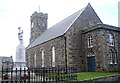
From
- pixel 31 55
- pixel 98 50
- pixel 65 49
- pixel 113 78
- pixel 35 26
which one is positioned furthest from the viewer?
pixel 35 26

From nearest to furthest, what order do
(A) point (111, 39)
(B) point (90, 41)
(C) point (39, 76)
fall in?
(C) point (39, 76), (A) point (111, 39), (B) point (90, 41)

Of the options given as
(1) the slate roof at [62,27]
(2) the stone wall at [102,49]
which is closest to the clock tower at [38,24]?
(1) the slate roof at [62,27]

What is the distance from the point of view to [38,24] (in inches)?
2344

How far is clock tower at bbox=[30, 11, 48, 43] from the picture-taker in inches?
2311

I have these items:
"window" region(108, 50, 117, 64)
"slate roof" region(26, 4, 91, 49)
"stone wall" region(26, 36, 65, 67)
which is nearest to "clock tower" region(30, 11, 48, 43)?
"stone wall" region(26, 36, 65, 67)

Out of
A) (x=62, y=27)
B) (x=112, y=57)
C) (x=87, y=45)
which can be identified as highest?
(x=62, y=27)

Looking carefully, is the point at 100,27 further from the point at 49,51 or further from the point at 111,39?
the point at 49,51

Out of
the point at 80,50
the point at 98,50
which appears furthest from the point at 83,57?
the point at 98,50

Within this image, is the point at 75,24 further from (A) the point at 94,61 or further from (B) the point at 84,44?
(A) the point at 94,61

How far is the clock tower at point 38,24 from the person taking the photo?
58.7 meters

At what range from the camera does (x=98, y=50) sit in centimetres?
3228

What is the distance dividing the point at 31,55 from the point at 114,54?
22.2 meters

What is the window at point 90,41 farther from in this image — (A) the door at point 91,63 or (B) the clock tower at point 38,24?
(B) the clock tower at point 38,24

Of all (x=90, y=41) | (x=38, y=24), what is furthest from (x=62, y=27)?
(x=38, y=24)
